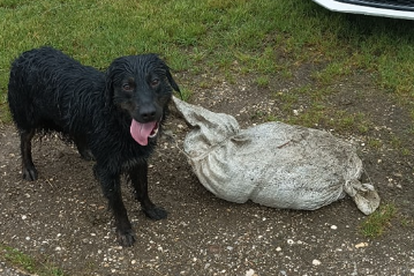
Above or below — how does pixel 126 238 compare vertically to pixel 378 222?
below

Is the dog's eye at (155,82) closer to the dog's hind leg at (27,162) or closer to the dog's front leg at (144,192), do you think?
the dog's front leg at (144,192)

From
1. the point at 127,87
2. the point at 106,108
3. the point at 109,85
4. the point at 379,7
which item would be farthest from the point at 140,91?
the point at 379,7

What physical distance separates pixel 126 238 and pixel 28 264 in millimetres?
663

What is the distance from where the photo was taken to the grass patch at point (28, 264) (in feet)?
12.0

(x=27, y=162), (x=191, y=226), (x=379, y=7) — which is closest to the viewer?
(x=191, y=226)

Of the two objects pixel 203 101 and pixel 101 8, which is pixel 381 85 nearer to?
pixel 203 101

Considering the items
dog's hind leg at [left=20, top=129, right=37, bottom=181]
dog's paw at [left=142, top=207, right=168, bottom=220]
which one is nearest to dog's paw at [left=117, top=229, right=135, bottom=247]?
dog's paw at [left=142, top=207, right=168, bottom=220]

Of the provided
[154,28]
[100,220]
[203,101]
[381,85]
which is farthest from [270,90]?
[100,220]

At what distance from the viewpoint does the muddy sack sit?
3.99m

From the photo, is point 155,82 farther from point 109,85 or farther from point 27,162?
point 27,162

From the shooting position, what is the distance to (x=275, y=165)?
403 cm

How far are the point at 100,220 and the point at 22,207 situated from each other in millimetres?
637

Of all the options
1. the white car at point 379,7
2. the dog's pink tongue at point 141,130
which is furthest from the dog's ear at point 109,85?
the white car at point 379,7

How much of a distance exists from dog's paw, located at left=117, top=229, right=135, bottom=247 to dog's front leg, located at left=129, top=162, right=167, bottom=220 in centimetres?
26
